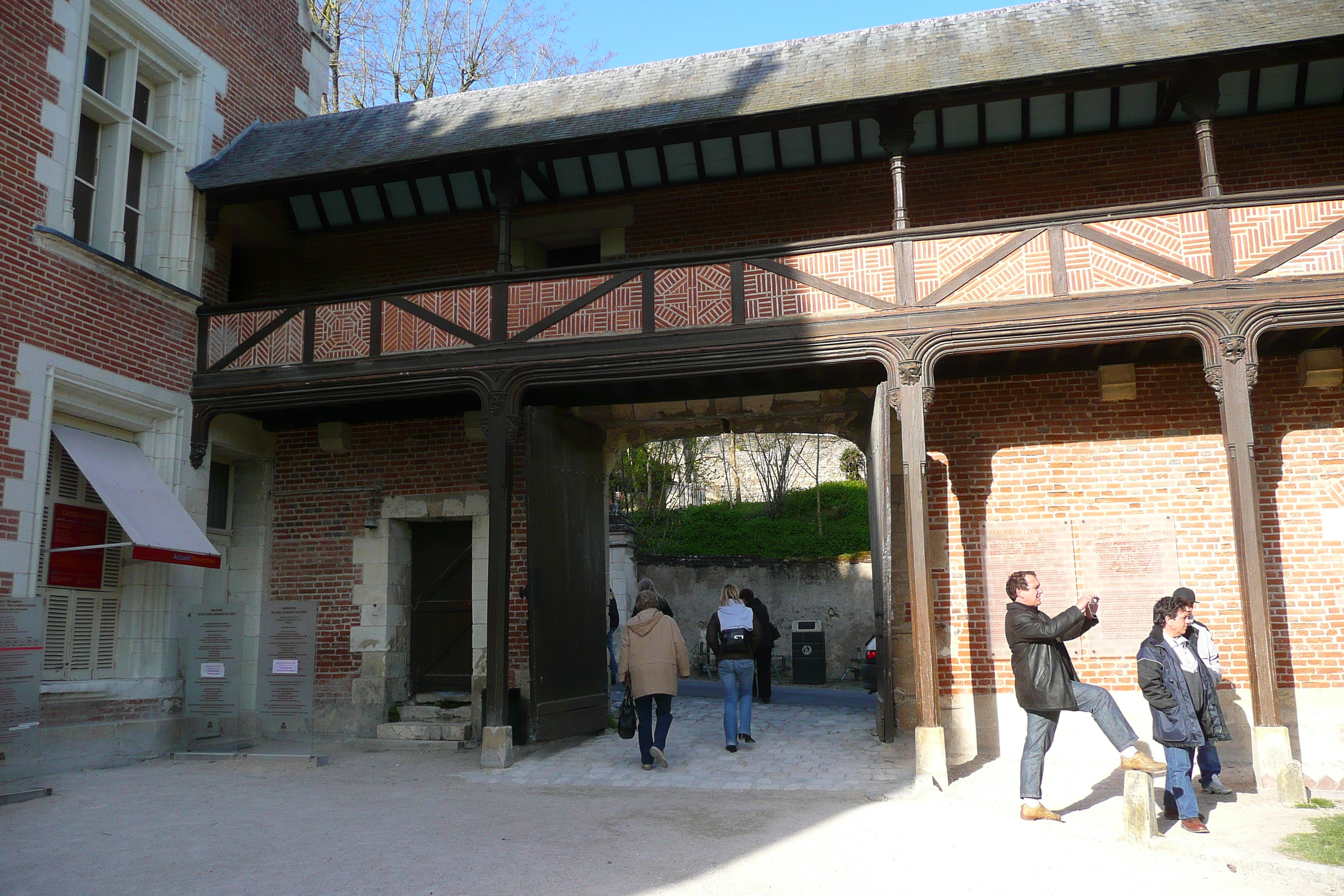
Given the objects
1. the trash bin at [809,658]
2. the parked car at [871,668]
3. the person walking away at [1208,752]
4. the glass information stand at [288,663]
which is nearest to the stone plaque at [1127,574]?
the person walking away at [1208,752]

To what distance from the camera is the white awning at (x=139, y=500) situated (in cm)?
835

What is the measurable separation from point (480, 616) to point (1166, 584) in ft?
21.4

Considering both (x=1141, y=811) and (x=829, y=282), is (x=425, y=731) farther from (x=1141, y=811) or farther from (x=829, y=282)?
(x=1141, y=811)

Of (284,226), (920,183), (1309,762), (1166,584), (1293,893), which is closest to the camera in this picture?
(1293,893)

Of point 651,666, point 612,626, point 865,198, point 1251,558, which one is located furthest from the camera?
point 612,626

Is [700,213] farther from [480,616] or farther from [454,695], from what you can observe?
[454,695]

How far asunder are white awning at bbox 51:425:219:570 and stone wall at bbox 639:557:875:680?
10368mm

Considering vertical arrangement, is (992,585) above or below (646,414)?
below

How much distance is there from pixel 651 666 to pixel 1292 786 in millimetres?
4421

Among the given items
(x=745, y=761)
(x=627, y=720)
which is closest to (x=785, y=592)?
(x=745, y=761)

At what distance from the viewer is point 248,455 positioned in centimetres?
1079

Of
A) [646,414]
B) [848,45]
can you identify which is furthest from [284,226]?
[848,45]

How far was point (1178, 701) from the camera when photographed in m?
5.34

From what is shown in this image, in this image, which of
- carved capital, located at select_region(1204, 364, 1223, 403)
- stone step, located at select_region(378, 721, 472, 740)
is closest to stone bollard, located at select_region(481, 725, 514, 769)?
stone step, located at select_region(378, 721, 472, 740)
